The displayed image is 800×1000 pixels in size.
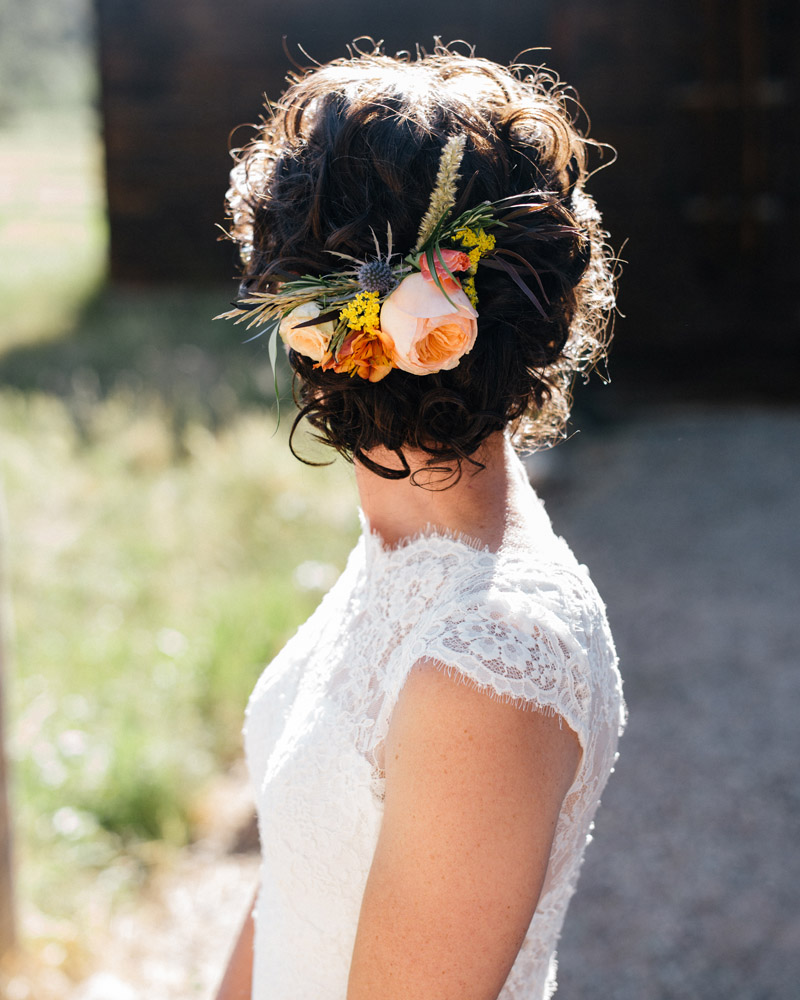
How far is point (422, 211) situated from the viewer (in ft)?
3.80

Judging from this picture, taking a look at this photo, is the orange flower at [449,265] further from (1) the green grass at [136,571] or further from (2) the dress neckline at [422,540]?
(1) the green grass at [136,571]

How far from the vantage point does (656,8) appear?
8.42m

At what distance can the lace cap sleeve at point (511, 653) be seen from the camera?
1.03 m

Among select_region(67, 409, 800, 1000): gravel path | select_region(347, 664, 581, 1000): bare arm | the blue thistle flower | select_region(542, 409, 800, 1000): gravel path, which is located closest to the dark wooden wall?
select_region(542, 409, 800, 1000): gravel path

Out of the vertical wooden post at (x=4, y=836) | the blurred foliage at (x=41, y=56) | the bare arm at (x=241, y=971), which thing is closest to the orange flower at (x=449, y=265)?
the bare arm at (x=241, y=971)

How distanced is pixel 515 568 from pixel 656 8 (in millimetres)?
8702

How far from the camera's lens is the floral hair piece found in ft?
3.64

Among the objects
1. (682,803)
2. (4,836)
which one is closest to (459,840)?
(4,836)

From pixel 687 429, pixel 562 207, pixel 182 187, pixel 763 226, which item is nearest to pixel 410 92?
pixel 562 207

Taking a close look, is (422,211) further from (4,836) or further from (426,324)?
(4,836)

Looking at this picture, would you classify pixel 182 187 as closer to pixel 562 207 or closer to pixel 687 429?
pixel 687 429

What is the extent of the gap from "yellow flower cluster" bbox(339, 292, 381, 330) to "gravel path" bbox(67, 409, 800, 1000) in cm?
229

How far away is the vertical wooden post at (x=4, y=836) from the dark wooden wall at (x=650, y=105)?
610 centimetres

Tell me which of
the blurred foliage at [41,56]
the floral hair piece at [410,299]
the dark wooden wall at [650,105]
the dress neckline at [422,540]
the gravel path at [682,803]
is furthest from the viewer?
the blurred foliage at [41,56]
